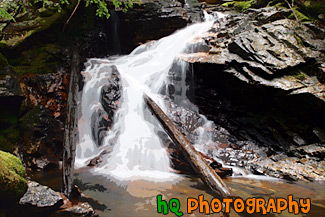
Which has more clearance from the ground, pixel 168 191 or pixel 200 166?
pixel 200 166

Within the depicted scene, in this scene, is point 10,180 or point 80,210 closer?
point 10,180

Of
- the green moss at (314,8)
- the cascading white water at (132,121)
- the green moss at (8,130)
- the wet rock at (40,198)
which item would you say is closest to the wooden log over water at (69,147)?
the wet rock at (40,198)

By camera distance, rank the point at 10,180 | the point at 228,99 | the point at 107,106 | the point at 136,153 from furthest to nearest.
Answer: the point at 228,99 < the point at 107,106 < the point at 136,153 < the point at 10,180

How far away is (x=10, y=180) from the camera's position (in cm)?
272

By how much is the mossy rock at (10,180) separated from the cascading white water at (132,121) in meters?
2.60

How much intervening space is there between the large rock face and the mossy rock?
16.6ft

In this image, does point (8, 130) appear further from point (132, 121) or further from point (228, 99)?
point (228, 99)

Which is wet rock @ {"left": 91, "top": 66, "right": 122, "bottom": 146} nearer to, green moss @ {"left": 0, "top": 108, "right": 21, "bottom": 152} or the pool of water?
the pool of water

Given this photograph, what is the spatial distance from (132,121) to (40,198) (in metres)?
4.90

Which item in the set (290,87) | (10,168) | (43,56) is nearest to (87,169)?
(10,168)

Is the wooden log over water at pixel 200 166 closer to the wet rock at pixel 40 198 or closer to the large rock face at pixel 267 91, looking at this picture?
the wet rock at pixel 40 198

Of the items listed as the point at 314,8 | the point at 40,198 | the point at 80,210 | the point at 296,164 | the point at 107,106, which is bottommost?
the point at 296,164

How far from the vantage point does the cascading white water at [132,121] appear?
19.7ft

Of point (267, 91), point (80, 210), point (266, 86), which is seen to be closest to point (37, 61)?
point (80, 210)
